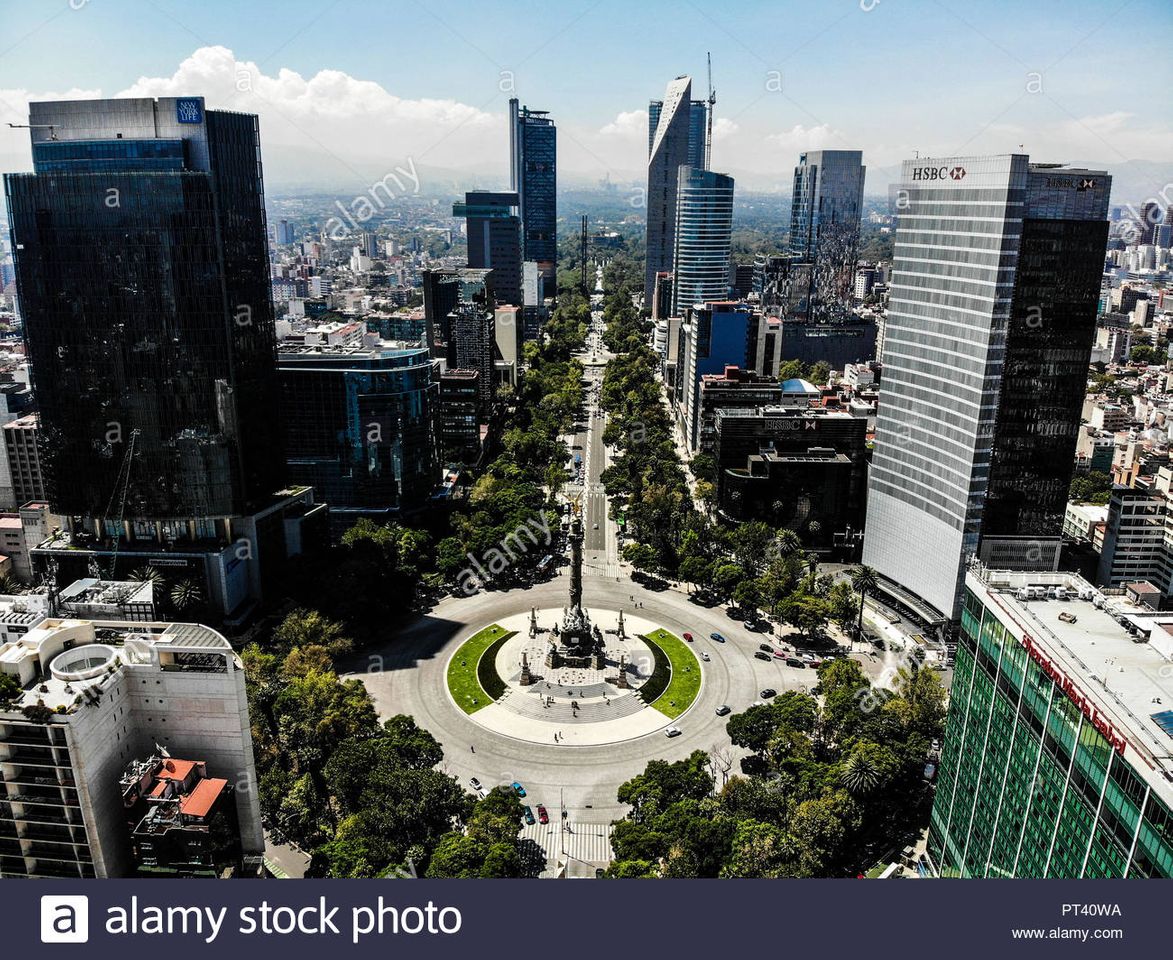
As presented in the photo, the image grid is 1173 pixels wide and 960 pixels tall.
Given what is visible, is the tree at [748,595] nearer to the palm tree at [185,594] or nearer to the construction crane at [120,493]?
the palm tree at [185,594]

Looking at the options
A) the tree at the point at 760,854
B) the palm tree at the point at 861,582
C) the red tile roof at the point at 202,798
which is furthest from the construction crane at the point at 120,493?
the palm tree at the point at 861,582

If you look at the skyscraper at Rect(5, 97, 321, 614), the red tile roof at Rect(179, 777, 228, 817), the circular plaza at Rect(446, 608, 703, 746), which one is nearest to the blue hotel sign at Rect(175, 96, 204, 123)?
the skyscraper at Rect(5, 97, 321, 614)

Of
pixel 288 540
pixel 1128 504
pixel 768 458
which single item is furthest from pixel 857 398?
pixel 288 540

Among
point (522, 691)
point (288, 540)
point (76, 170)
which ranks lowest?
point (522, 691)

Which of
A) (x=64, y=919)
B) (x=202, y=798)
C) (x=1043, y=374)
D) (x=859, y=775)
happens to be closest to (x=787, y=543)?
(x=1043, y=374)

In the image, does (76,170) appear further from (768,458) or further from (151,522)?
(768,458)

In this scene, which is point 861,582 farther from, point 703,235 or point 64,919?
point 703,235
